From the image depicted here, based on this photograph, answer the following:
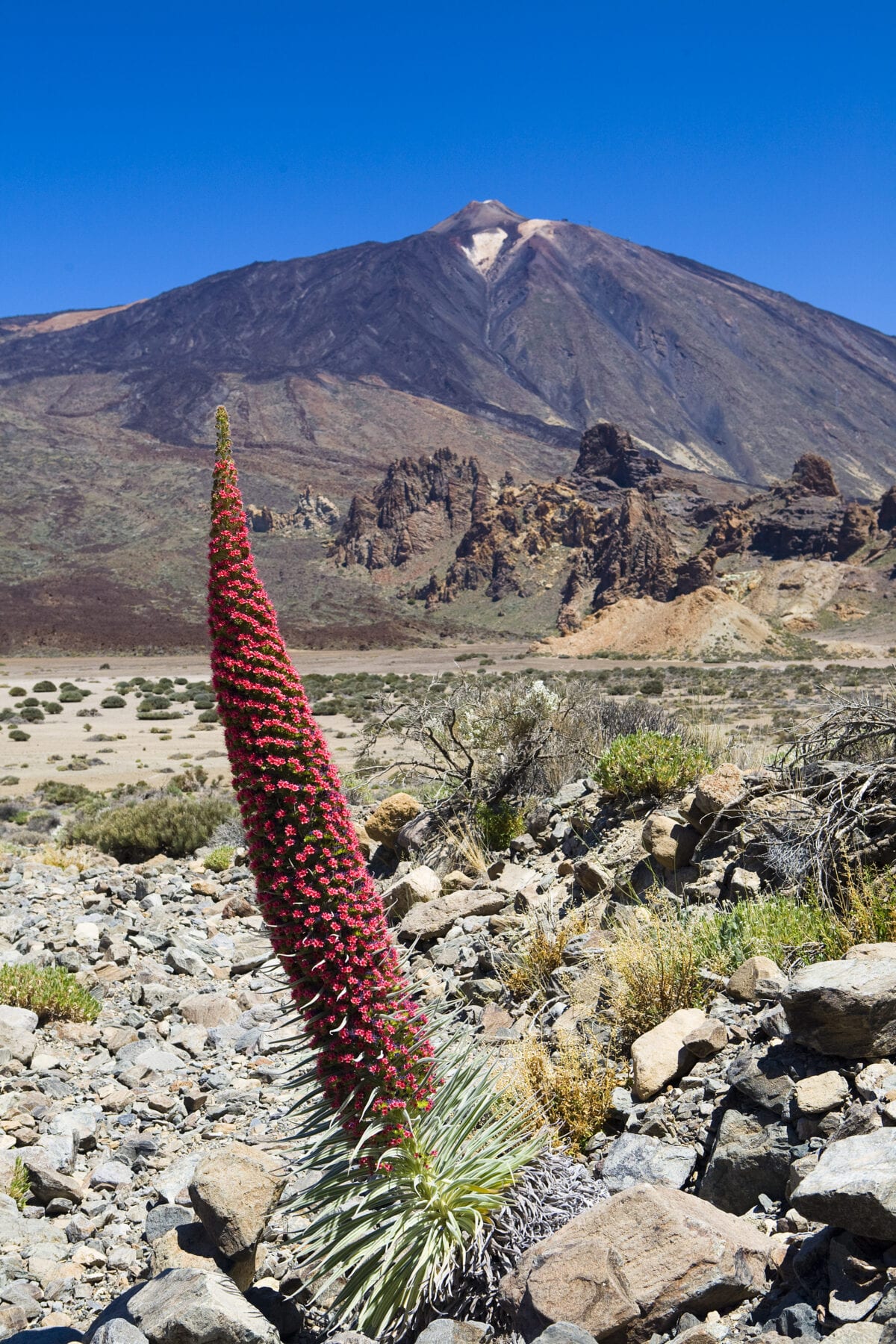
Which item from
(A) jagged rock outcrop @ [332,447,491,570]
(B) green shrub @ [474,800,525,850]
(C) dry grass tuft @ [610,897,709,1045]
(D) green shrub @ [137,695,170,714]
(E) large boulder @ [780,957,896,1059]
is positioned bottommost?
(D) green shrub @ [137,695,170,714]

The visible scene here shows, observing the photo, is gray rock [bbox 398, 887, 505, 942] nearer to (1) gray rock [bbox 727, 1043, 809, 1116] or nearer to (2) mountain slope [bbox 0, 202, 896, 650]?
(1) gray rock [bbox 727, 1043, 809, 1116]

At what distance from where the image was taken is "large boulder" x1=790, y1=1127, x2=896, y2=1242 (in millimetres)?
2293

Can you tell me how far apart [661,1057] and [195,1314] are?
1.89 metres

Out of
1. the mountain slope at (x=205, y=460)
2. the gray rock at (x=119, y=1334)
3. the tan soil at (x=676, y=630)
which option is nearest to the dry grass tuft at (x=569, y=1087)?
the gray rock at (x=119, y=1334)

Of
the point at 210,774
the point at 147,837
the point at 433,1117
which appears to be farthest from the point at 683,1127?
the point at 210,774

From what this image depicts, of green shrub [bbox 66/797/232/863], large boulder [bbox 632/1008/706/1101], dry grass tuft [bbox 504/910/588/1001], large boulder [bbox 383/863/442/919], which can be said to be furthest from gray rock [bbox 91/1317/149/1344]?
green shrub [bbox 66/797/232/863]

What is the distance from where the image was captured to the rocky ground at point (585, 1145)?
8.55 ft

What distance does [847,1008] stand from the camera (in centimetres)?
303

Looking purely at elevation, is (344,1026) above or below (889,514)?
below

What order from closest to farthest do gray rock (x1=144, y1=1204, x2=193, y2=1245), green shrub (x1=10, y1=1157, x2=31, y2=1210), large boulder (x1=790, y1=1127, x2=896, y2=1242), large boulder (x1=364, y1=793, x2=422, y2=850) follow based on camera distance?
1. large boulder (x1=790, y1=1127, x2=896, y2=1242)
2. gray rock (x1=144, y1=1204, x2=193, y2=1245)
3. green shrub (x1=10, y1=1157, x2=31, y2=1210)
4. large boulder (x1=364, y1=793, x2=422, y2=850)

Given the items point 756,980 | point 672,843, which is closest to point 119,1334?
point 756,980

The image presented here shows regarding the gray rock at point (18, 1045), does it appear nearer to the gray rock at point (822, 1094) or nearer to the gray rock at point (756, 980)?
the gray rock at point (756, 980)

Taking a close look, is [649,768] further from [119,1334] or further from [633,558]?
[633,558]

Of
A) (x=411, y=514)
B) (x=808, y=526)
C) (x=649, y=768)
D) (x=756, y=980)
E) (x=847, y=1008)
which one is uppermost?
(x=411, y=514)
